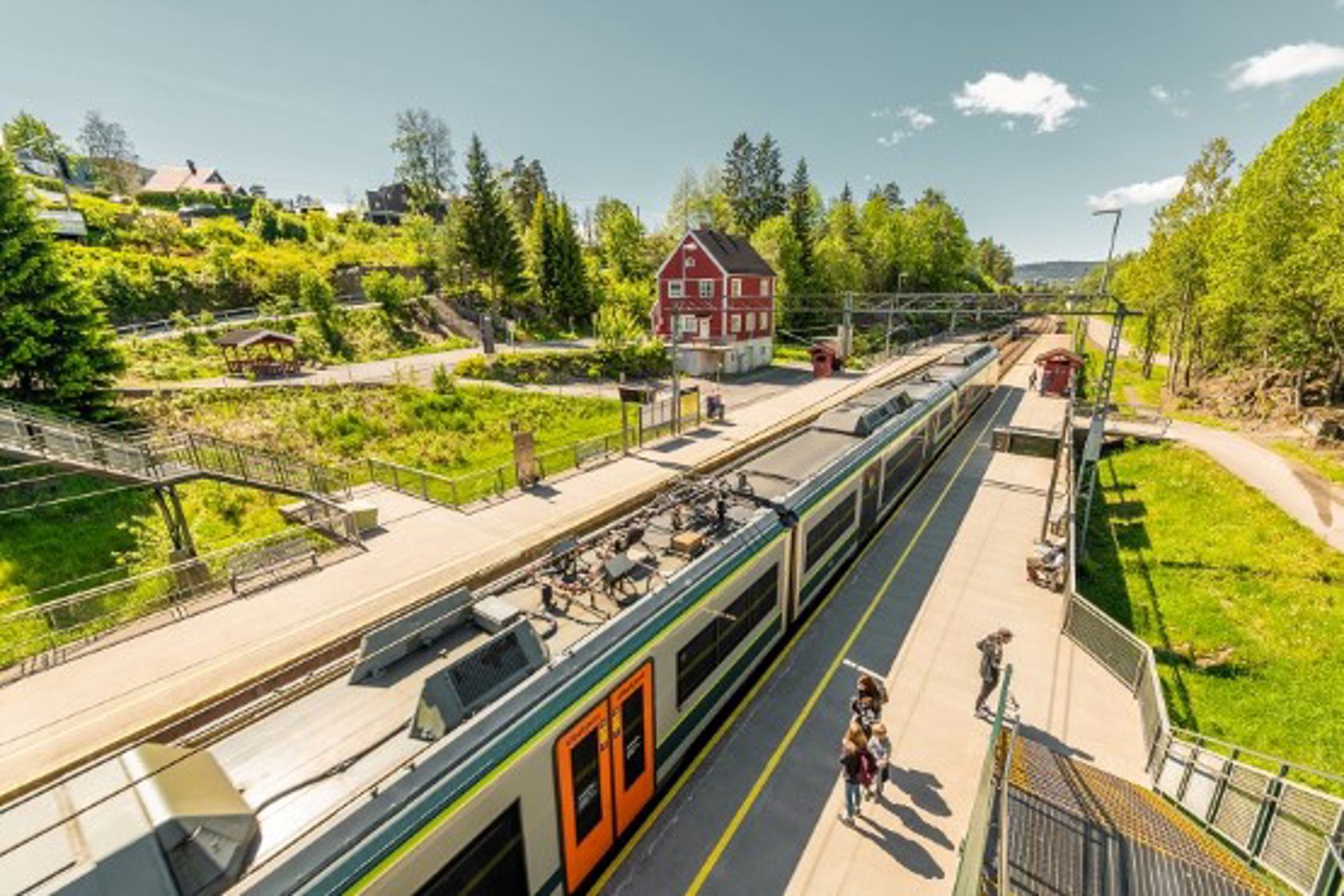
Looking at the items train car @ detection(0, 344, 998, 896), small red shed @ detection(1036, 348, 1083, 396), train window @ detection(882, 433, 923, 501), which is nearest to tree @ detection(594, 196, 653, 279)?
small red shed @ detection(1036, 348, 1083, 396)

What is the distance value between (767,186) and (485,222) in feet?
190

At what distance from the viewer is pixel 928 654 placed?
12422 millimetres

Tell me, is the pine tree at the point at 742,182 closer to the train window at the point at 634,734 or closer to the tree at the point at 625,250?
the tree at the point at 625,250

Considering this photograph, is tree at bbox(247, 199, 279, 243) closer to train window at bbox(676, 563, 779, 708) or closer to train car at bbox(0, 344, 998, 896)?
train car at bbox(0, 344, 998, 896)

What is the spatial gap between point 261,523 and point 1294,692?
2971 cm

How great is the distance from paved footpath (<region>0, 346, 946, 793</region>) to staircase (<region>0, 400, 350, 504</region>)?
2.91 meters

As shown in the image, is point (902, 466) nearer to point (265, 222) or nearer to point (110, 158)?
point (265, 222)

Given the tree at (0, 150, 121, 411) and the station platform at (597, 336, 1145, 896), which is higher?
the tree at (0, 150, 121, 411)

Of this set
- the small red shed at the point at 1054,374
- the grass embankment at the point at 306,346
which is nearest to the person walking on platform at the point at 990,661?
the small red shed at the point at 1054,374

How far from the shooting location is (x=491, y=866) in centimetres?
576

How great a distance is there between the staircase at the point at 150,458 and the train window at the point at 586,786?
1480 cm

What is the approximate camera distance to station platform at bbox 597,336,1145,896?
314 inches

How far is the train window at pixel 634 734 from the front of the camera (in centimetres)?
760

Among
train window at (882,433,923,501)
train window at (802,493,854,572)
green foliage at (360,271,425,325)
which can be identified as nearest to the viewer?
train window at (802,493,854,572)
